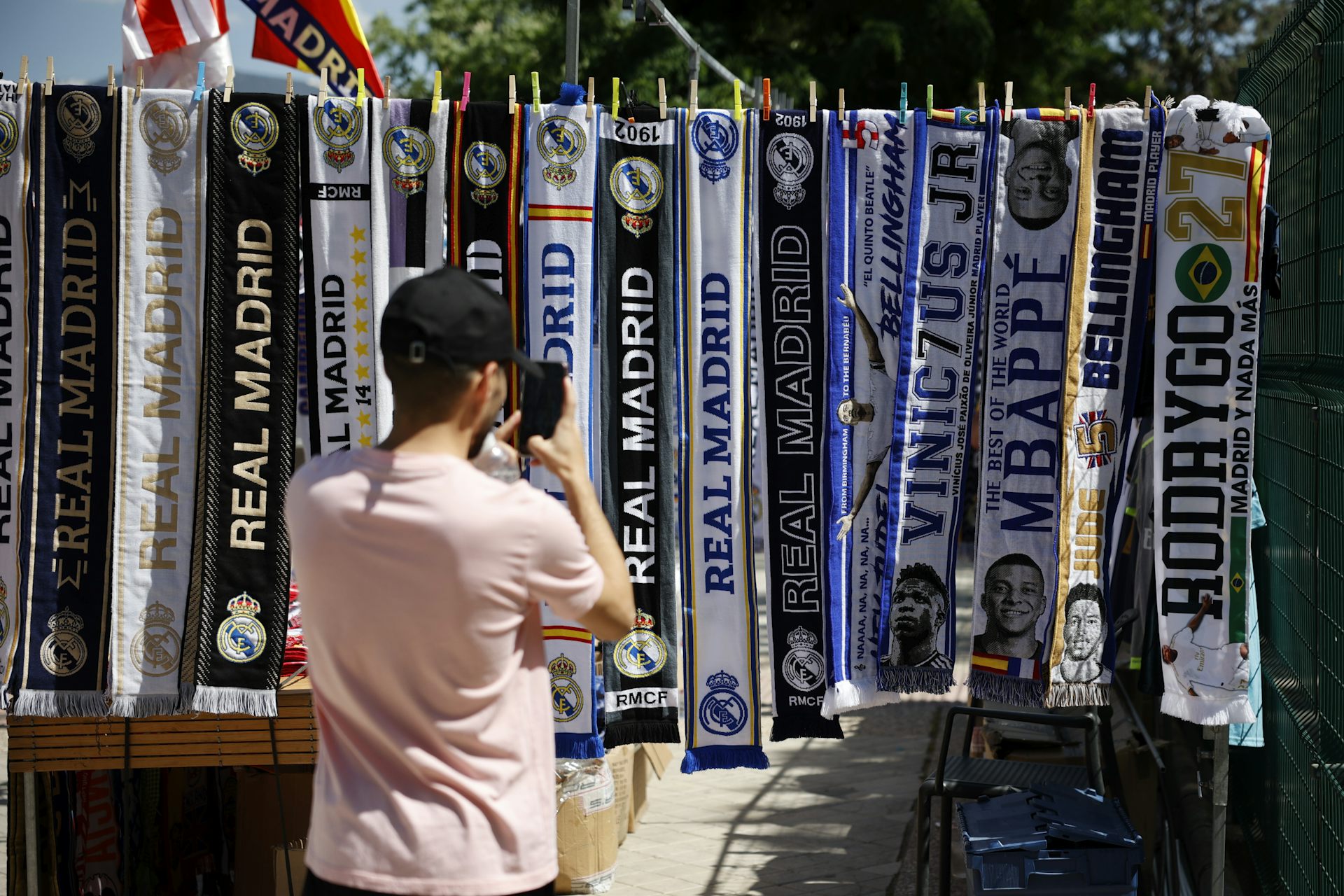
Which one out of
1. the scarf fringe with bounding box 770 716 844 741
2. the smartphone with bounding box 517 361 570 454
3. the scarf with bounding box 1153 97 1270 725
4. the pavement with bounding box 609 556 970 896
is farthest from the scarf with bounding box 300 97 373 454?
the pavement with bounding box 609 556 970 896

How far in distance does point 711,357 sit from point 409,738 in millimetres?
2151

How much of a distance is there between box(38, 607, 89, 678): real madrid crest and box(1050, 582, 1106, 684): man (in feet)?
9.59

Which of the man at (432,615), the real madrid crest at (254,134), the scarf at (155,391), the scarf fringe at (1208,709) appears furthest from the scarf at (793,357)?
the man at (432,615)

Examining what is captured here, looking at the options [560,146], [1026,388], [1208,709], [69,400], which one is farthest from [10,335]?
[1208,709]

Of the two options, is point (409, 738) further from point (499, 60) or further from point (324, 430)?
point (499, 60)

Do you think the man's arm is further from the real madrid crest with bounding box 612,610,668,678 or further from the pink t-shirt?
the real madrid crest with bounding box 612,610,668,678

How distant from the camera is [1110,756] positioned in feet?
15.1

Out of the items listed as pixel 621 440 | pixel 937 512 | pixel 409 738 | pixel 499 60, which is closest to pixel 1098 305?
pixel 937 512

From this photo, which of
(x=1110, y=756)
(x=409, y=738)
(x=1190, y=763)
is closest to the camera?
(x=409, y=738)

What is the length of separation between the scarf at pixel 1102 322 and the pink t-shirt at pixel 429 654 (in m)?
2.22

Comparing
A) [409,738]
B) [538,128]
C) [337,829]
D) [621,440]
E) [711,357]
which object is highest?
[538,128]

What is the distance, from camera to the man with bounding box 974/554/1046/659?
4.02 m

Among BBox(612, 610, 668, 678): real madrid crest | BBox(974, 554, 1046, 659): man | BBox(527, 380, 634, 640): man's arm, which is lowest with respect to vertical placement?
BBox(612, 610, 668, 678): real madrid crest

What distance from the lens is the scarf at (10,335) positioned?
4016 mm
